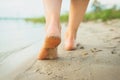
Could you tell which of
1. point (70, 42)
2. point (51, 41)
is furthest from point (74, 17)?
point (51, 41)

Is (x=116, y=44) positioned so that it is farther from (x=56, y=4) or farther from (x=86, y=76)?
(x=86, y=76)

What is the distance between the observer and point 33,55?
271 cm

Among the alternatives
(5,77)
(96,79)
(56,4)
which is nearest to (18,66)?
→ (5,77)

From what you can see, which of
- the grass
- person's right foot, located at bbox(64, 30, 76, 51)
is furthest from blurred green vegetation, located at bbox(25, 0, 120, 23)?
person's right foot, located at bbox(64, 30, 76, 51)

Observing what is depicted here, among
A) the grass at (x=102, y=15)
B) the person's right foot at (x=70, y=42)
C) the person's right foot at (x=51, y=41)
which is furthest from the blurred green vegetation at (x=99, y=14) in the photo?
the person's right foot at (x=51, y=41)

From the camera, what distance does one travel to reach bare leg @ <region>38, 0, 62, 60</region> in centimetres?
216

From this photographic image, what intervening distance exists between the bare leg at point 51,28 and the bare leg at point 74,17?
0.40 metres

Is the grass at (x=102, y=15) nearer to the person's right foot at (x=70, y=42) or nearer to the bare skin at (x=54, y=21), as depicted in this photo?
the person's right foot at (x=70, y=42)

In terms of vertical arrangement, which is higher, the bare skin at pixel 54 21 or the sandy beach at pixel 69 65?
the bare skin at pixel 54 21

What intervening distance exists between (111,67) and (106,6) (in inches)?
250

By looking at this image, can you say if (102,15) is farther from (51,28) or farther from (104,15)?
(51,28)

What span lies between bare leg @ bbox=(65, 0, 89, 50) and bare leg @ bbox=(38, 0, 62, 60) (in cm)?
40

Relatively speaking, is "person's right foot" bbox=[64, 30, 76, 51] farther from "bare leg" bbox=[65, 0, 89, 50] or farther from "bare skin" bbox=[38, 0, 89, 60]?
"bare skin" bbox=[38, 0, 89, 60]

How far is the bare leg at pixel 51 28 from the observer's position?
2158mm
